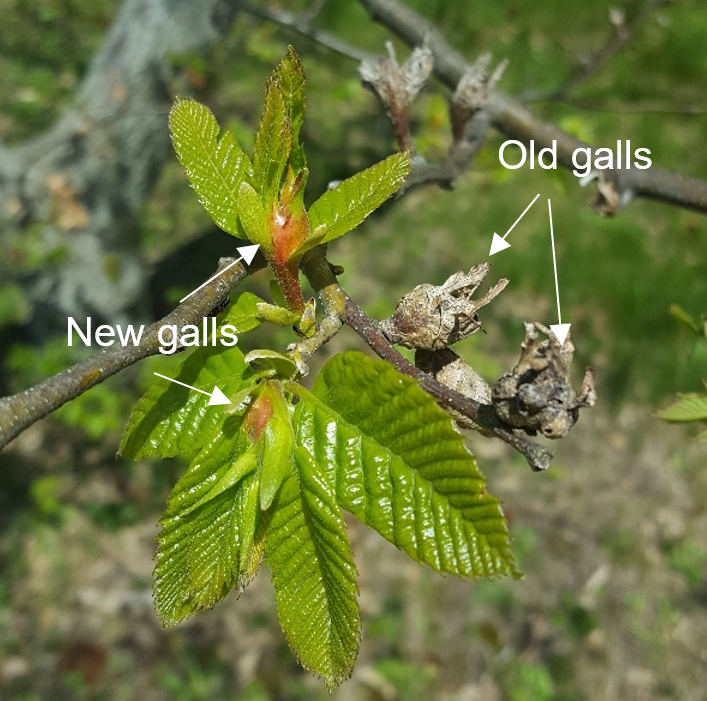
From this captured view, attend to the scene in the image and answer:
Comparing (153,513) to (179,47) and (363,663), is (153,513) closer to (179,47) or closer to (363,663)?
(363,663)

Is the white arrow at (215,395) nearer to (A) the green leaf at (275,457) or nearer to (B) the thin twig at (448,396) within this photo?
(A) the green leaf at (275,457)

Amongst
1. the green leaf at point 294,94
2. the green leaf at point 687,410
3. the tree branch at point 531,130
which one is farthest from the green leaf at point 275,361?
the tree branch at point 531,130

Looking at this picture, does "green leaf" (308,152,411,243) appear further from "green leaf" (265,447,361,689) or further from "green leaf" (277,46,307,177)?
"green leaf" (265,447,361,689)

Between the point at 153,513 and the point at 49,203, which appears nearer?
the point at 49,203

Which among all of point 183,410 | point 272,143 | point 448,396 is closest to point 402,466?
point 448,396

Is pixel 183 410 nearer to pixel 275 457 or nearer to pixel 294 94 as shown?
pixel 275 457

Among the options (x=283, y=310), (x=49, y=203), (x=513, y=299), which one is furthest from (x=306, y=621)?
(x=513, y=299)
